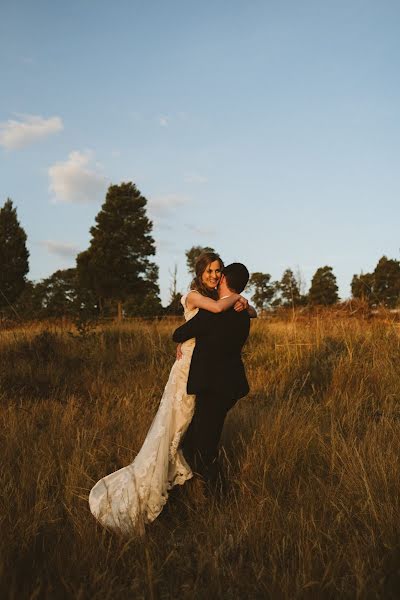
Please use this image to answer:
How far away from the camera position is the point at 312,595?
1898 mm

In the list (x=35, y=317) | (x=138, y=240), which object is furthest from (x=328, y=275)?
(x=35, y=317)

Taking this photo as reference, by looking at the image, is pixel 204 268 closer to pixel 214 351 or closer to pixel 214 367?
pixel 214 351

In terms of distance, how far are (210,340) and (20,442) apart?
179cm

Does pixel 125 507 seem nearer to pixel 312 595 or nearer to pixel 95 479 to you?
pixel 95 479

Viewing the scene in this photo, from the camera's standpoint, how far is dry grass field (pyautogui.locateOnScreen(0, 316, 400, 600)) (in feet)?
6.75

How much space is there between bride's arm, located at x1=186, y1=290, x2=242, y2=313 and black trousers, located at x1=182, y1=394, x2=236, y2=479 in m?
0.58

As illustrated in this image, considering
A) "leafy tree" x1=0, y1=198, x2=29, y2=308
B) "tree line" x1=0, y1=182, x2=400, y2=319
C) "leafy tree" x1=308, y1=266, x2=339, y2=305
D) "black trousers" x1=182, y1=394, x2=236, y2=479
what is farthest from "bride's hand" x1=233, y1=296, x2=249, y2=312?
"leafy tree" x1=308, y1=266, x2=339, y2=305

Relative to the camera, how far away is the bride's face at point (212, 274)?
128 inches

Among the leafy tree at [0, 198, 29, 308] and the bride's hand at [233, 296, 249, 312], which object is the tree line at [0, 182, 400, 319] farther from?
the bride's hand at [233, 296, 249, 312]

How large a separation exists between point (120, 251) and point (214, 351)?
103 ft

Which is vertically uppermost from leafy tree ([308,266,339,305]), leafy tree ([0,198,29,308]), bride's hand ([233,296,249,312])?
leafy tree ([0,198,29,308])

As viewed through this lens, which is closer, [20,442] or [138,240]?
[20,442]

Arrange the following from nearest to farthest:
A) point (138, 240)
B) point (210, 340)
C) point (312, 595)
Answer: point (312, 595) → point (210, 340) → point (138, 240)

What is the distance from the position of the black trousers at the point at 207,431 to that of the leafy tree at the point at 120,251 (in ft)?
92.5
